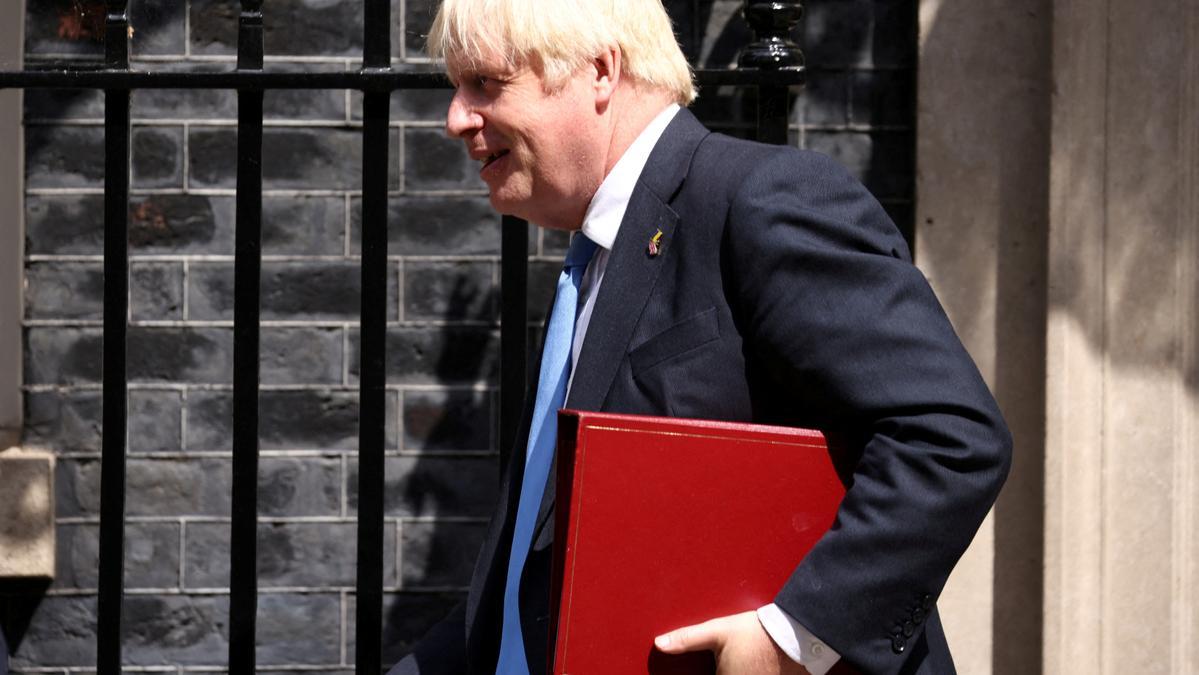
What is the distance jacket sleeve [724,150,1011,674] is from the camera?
1585 mm

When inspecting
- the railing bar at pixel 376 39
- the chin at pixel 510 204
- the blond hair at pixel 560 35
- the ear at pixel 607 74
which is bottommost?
the chin at pixel 510 204

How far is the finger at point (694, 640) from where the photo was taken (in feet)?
5.33

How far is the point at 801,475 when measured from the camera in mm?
1662

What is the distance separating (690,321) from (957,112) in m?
1.91

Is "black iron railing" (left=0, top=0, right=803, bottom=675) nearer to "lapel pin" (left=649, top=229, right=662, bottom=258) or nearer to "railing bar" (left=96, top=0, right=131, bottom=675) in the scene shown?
"railing bar" (left=96, top=0, right=131, bottom=675)

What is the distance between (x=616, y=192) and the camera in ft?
6.21

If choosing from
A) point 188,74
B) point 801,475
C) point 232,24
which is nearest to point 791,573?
point 801,475

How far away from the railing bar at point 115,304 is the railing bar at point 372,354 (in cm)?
43

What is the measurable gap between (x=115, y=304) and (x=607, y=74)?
114 centimetres

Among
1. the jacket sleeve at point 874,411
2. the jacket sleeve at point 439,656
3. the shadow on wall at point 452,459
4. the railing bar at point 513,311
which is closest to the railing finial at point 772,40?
the railing bar at point 513,311

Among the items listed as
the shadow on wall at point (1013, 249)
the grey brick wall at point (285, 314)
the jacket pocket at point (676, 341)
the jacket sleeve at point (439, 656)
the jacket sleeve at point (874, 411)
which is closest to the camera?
the jacket sleeve at point (874, 411)

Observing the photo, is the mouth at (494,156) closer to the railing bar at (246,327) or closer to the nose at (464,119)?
the nose at (464,119)

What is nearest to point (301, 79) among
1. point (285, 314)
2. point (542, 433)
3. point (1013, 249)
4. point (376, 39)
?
point (376, 39)

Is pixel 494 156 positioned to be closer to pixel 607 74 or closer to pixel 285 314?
pixel 607 74
